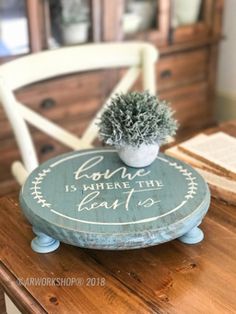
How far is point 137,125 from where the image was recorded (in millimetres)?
977

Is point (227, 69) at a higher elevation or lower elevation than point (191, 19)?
lower

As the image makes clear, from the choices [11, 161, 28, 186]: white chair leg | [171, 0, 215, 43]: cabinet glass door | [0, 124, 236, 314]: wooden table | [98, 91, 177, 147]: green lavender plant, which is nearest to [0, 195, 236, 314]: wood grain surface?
[0, 124, 236, 314]: wooden table

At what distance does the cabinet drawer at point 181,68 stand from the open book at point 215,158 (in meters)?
1.42

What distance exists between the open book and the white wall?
184 centimetres

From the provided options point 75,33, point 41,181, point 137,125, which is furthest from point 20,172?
point 75,33

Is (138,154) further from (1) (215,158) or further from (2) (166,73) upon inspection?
(2) (166,73)

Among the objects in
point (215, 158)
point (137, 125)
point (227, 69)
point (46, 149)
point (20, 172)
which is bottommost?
point (46, 149)

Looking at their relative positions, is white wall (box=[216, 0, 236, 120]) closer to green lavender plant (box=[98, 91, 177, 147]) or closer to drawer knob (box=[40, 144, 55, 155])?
drawer knob (box=[40, 144, 55, 155])

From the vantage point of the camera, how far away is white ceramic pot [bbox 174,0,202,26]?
269cm

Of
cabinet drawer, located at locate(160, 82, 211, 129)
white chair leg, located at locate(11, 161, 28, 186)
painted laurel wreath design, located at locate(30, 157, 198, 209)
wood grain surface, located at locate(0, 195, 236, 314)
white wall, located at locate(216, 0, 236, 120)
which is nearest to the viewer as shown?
wood grain surface, located at locate(0, 195, 236, 314)

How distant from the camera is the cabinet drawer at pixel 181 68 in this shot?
269 centimetres

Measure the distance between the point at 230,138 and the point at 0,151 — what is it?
1268 mm

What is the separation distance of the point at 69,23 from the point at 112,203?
1589 mm

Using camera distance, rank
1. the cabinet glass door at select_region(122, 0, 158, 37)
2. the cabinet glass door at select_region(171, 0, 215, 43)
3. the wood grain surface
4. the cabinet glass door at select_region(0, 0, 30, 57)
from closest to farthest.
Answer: the wood grain surface
the cabinet glass door at select_region(0, 0, 30, 57)
the cabinet glass door at select_region(122, 0, 158, 37)
the cabinet glass door at select_region(171, 0, 215, 43)
